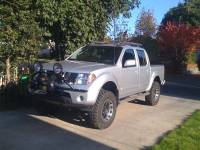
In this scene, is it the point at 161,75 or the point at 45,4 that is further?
the point at 161,75

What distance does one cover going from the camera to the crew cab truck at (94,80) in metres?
8.80

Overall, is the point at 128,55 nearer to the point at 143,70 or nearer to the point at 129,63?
the point at 129,63

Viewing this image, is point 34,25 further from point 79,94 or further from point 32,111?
point 79,94

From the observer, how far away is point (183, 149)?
7660 mm

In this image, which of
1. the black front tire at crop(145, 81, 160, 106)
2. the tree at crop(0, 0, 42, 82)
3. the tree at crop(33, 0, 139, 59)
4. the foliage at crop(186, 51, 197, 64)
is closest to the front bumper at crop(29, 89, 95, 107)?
the tree at crop(0, 0, 42, 82)

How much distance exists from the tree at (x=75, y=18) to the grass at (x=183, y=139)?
440 cm

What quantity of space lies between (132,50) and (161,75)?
2.43 m

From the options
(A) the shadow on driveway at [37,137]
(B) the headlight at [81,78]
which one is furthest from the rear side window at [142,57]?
(A) the shadow on driveway at [37,137]

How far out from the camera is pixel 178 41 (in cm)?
3044

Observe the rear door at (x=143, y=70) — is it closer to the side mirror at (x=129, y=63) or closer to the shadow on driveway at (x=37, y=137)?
the side mirror at (x=129, y=63)

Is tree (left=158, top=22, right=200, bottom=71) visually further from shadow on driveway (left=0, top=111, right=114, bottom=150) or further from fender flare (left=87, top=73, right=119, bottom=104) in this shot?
shadow on driveway (left=0, top=111, right=114, bottom=150)

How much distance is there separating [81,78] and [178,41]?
74.0ft

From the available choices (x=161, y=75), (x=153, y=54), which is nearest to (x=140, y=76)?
(x=161, y=75)

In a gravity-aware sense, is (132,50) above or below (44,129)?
above
